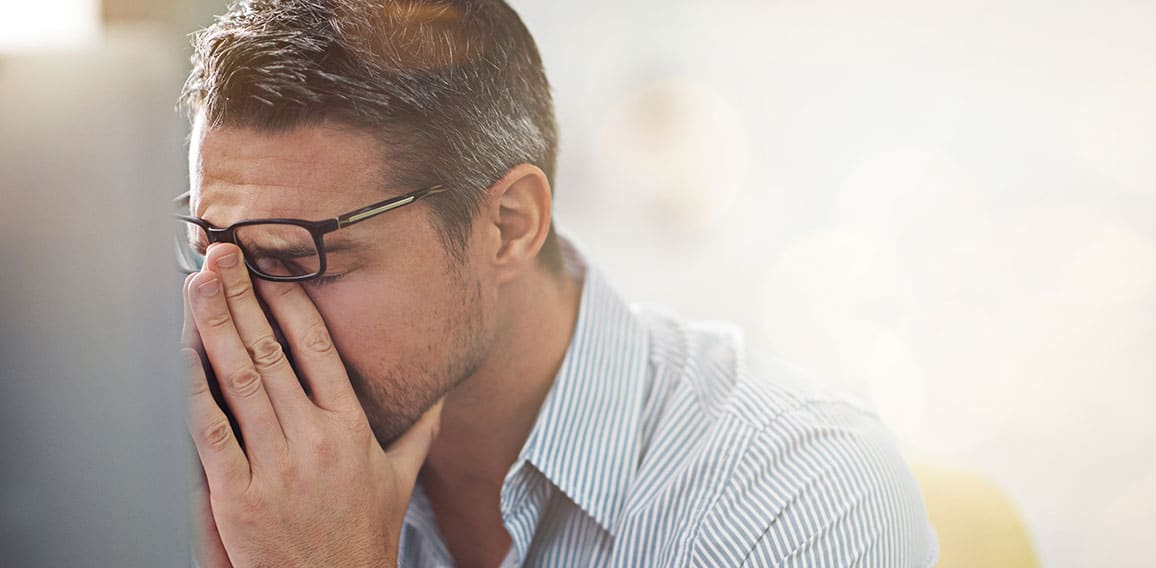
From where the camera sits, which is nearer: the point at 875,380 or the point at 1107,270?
the point at 1107,270

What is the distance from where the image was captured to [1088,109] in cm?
154

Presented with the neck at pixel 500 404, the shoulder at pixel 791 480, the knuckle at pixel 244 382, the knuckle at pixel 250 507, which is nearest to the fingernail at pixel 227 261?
the knuckle at pixel 244 382

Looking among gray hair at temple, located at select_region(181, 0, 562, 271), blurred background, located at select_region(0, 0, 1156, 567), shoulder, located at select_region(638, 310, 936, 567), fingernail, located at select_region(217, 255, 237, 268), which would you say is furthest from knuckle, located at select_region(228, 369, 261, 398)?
blurred background, located at select_region(0, 0, 1156, 567)

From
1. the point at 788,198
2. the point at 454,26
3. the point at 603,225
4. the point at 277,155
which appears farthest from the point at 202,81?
the point at 788,198

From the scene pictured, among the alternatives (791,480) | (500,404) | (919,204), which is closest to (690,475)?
(791,480)

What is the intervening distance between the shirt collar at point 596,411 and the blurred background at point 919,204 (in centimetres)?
41

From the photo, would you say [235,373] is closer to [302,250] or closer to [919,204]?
[302,250]

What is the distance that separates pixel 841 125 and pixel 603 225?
525 millimetres

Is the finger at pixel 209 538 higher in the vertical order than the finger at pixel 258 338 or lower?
lower

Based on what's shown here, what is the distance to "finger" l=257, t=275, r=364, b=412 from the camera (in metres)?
0.89

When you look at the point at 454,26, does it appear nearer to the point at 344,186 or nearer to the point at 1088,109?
the point at 344,186

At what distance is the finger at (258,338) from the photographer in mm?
848

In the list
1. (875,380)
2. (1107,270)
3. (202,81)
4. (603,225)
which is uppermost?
(202,81)

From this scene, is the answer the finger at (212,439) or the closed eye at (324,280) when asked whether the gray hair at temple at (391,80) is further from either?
the finger at (212,439)
